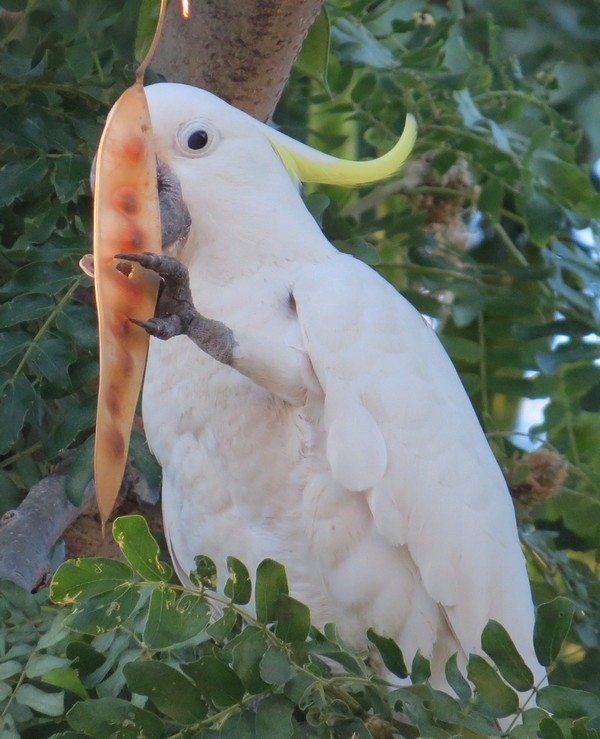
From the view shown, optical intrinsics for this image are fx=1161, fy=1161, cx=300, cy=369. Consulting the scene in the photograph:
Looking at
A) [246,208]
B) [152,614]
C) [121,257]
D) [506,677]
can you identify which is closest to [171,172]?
[246,208]

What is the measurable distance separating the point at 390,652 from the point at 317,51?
4.36 ft

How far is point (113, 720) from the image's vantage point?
1.23 meters

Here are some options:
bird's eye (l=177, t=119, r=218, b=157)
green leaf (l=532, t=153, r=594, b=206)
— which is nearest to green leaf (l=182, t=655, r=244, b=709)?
bird's eye (l=177, t=119, r=218, b=157)

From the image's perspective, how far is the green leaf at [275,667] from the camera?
1213 millimetres

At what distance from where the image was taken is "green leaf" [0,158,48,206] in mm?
1951

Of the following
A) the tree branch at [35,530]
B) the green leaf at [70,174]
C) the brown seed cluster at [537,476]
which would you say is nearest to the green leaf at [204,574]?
the tree branch at [35,530]

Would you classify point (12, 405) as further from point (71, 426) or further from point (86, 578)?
point (86, 578)

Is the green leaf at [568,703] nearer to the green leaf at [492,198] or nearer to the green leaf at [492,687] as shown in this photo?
the green leaf at [492,687]

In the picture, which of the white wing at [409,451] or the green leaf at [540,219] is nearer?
the white wing at [409,451]

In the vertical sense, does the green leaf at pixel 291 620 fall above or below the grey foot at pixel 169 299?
below

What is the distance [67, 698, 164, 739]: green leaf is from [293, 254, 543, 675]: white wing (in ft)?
1.62

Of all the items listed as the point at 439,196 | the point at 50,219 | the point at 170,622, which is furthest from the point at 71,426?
the point at 439,196

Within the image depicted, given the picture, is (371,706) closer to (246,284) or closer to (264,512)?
(264,512)

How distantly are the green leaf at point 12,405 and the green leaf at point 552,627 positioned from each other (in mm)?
911
